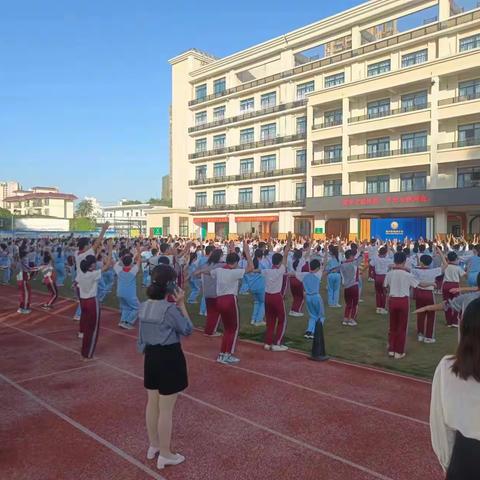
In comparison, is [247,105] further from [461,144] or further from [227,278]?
[227,278]

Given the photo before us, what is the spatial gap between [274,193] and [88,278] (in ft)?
130

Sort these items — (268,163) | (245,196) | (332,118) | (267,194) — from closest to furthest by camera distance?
(332,118) < (267,194) < (268,163) < (245,196)

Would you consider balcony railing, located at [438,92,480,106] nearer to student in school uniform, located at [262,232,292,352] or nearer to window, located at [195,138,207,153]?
window, located at [195,138,207,153]

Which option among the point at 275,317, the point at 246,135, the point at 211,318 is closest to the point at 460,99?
the point at 246,135

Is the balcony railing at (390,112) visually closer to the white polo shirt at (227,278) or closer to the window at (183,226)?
the window at (183,226)

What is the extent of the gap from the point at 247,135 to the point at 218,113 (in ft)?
18.1

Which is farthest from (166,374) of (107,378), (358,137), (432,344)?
(358,137)

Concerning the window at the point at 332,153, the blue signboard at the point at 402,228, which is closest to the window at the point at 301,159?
the window at the point at 332,153

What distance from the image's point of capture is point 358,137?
127 feet

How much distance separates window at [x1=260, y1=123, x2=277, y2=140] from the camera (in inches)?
1835

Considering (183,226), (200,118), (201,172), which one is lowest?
(183,226)

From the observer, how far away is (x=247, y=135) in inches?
1950

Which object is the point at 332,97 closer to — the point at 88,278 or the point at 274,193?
the point at 274,193

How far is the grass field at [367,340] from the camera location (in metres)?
7.96
